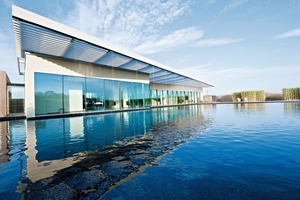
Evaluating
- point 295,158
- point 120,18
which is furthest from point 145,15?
point 295,158

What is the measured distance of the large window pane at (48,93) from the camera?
10828mm

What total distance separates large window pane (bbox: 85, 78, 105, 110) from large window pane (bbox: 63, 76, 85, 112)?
17.4 inches

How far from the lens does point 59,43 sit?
9328mm

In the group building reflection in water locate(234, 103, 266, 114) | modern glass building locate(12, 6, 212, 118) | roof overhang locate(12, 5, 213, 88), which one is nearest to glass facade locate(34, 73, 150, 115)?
modern glass building locate(12, 6, 212, 118)

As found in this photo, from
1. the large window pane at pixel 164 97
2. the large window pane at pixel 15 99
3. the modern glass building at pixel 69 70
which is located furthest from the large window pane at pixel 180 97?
the large window pane at pixel 15 99

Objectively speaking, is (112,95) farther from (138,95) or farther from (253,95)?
(253,95)

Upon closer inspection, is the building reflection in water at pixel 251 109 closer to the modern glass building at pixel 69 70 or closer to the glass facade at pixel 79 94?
the modern glass building at pixel 69 70

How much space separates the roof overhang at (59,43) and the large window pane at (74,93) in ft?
5.91

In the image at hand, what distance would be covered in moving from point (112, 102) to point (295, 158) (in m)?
14.5

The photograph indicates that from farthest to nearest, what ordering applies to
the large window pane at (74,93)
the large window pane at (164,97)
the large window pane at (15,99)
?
the large window pane at (164,97), the large window pane at (15,99), the large window pane at (74,93)

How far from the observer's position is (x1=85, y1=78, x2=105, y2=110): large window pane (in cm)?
1371

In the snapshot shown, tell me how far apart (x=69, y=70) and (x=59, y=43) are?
3.49 metres

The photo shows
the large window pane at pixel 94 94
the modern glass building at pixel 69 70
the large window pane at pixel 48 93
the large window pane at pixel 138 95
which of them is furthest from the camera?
the large window pane at pixel 138 95

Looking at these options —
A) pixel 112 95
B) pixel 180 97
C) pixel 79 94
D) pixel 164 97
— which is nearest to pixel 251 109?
pixel 112 95
